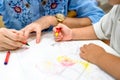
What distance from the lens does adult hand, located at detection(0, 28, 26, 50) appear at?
0.93m

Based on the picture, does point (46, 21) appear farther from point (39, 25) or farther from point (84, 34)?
point (84, 34)

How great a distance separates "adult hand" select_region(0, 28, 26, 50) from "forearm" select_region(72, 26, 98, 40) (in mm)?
260

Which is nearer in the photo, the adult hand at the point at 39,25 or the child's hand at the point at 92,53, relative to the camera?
the child's hand at the point at 92,53

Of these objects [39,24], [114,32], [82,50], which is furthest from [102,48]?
[39,24]

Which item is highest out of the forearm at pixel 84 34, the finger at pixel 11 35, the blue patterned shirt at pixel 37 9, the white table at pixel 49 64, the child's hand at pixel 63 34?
the blue patterned shirt at pixel 37 9

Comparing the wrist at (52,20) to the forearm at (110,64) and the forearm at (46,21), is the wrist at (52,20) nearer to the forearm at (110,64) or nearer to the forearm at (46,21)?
the forearm at (46,21)

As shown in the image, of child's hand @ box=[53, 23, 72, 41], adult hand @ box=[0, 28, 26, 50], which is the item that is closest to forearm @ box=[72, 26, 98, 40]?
child's hand @ box=[53, 23, 72, 41]

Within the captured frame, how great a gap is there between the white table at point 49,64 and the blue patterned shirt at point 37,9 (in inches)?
8.4

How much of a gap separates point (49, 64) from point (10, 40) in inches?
8.0

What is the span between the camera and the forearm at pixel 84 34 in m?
1.08

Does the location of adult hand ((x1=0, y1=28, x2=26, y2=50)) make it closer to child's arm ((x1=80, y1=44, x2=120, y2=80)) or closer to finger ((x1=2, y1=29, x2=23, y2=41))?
finger ((x1=2, y1=29, x2=23, y2=41))

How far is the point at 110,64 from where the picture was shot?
845 mm

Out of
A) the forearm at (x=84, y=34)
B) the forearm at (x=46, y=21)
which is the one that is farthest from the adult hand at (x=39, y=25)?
the forearm at (x=84, y=34)

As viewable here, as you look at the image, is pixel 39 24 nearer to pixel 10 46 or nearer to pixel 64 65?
pixel 10 46
